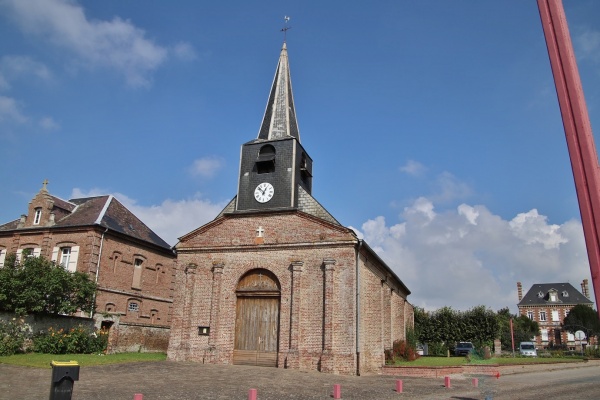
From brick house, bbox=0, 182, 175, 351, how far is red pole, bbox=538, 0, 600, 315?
26.8 meters

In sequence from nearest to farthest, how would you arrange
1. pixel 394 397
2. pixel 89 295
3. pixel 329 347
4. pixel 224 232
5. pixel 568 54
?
pixel 568 54, pixel 394 397, pixel 329 347, pixel 224 232, pixel 89 295

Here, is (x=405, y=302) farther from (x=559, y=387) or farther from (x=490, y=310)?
(x=559, y=387)

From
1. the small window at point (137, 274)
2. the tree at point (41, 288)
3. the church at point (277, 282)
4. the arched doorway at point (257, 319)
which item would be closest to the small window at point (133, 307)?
the small window at point (137, 274)

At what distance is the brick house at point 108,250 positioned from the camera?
1139 inches

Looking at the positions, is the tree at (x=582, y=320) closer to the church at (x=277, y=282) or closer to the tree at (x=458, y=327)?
the tree at (x=458, y=327)

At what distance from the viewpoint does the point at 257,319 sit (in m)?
22.1

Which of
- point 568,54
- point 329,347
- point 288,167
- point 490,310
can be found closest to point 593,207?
point 568,54

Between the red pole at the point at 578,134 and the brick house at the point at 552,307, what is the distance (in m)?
77.6

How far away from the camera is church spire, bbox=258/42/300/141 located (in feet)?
85.0

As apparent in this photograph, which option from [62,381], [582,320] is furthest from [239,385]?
[582,320]

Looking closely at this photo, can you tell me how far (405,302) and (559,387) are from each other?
20.1 m

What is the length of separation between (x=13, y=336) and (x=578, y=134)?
969 inches

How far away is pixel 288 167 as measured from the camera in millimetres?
23906

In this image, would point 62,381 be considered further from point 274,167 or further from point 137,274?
point 137,274
